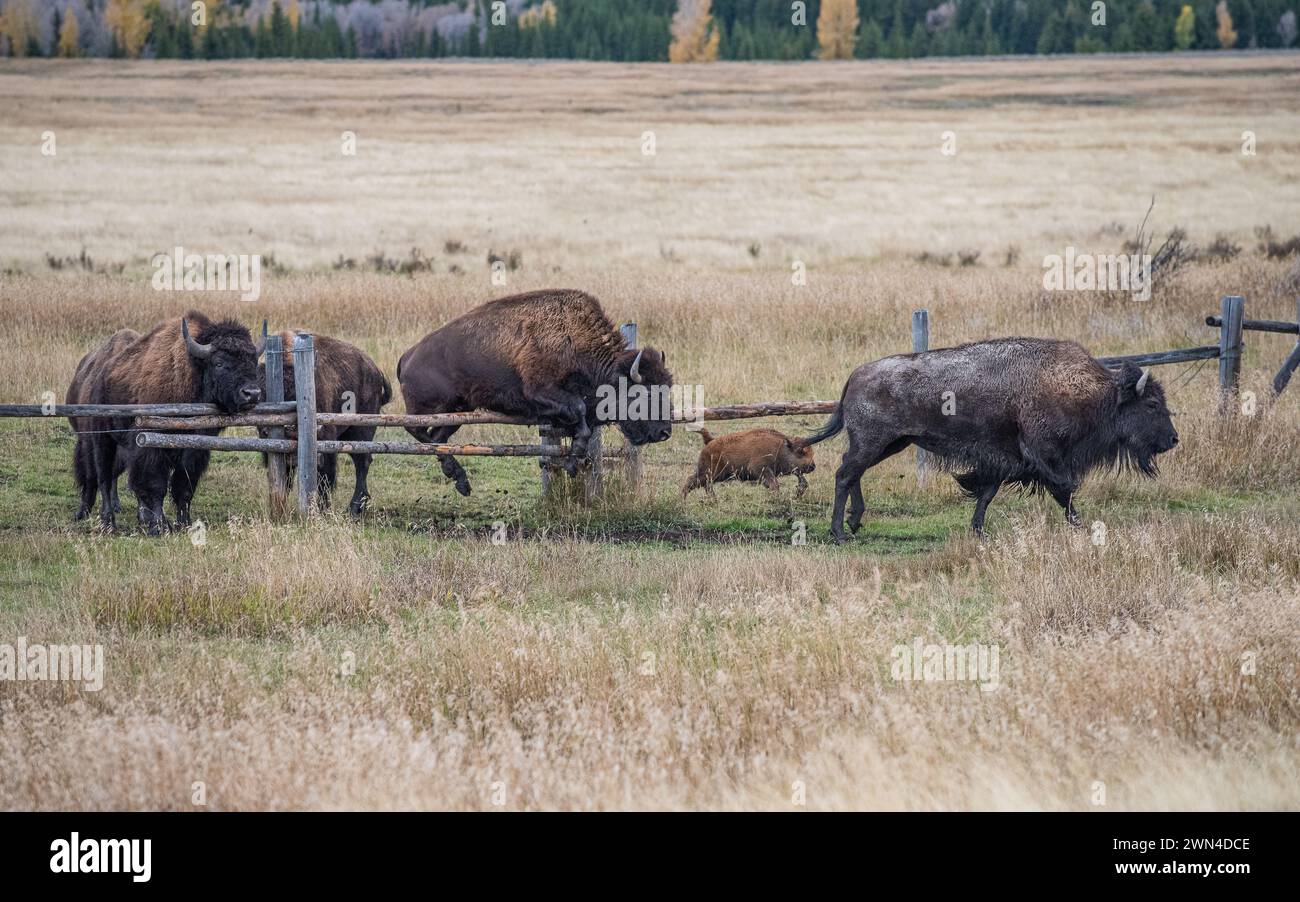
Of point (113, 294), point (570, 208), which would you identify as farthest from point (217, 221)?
point (113, 294)

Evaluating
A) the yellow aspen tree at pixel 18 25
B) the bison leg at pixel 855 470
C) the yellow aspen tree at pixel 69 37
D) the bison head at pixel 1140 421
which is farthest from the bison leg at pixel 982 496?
the yellow aspen tree at pixel 18 25

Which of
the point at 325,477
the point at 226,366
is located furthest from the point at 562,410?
the point at 226,366

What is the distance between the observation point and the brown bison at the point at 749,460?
12.8 meters

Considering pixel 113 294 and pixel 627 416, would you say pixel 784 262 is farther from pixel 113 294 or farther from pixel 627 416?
pixel 627 416

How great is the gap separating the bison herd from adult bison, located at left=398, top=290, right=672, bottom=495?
1 cm

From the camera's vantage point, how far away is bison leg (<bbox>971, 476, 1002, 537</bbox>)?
11.4 metres

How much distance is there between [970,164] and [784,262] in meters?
23.1

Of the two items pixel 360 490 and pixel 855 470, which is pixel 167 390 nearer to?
pixel 360 490

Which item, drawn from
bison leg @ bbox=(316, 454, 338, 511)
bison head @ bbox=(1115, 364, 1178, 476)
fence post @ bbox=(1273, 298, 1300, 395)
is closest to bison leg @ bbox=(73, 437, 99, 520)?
bison leg @ bbox=(316, 454, 338, 511)

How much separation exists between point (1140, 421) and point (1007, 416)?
108cm

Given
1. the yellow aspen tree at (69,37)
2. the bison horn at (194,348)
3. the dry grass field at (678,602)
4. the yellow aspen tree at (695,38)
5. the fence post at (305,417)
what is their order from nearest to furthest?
the dry grass field at (678,602) < the bison horn at (194,348) < the fence post at (305,417) < the yellow aspen tree at (69,37) < the yellow aspen tree at (695,38)

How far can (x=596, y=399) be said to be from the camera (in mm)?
12727

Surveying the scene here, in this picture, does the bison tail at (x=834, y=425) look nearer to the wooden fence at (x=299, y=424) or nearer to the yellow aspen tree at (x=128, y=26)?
the wooden fence at (x=299, y=424)

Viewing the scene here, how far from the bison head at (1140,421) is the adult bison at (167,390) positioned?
663 centimetres
